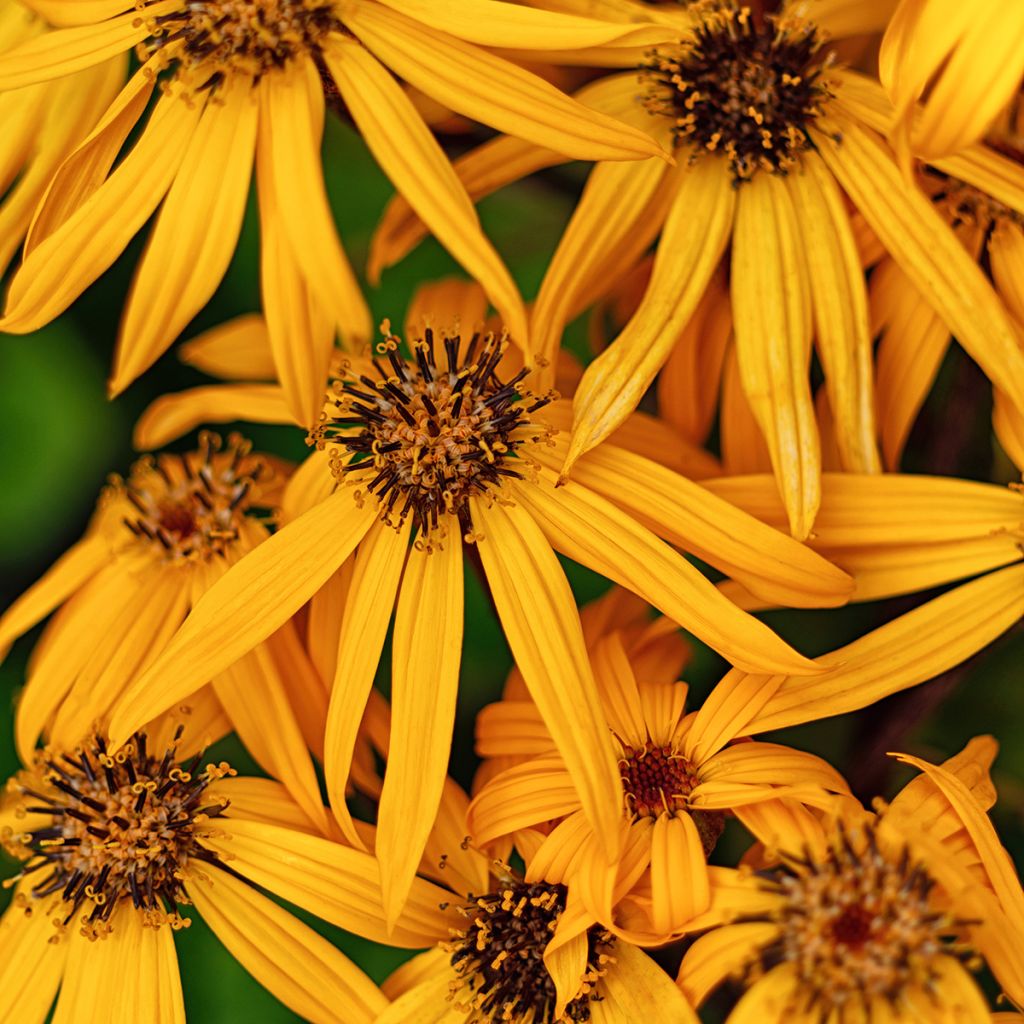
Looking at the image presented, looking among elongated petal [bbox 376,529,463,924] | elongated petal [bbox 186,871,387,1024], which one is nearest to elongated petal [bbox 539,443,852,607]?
elongated petal [bbox 376,529,463,924]

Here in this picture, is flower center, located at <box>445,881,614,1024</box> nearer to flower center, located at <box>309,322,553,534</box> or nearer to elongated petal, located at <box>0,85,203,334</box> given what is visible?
flower center, located at <box>309,322,553,534</box>

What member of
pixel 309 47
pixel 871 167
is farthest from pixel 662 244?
pixel 309 47

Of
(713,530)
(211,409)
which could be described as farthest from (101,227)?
(713,530)

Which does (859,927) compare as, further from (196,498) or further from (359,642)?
(196,498)

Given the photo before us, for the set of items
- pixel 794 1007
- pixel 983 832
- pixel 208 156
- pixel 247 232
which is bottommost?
pixel 794 1007

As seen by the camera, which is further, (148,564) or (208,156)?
(148,564)

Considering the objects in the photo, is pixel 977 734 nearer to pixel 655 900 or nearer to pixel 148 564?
pixel 655 900

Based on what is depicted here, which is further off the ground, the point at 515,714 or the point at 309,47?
the point at 309,47
